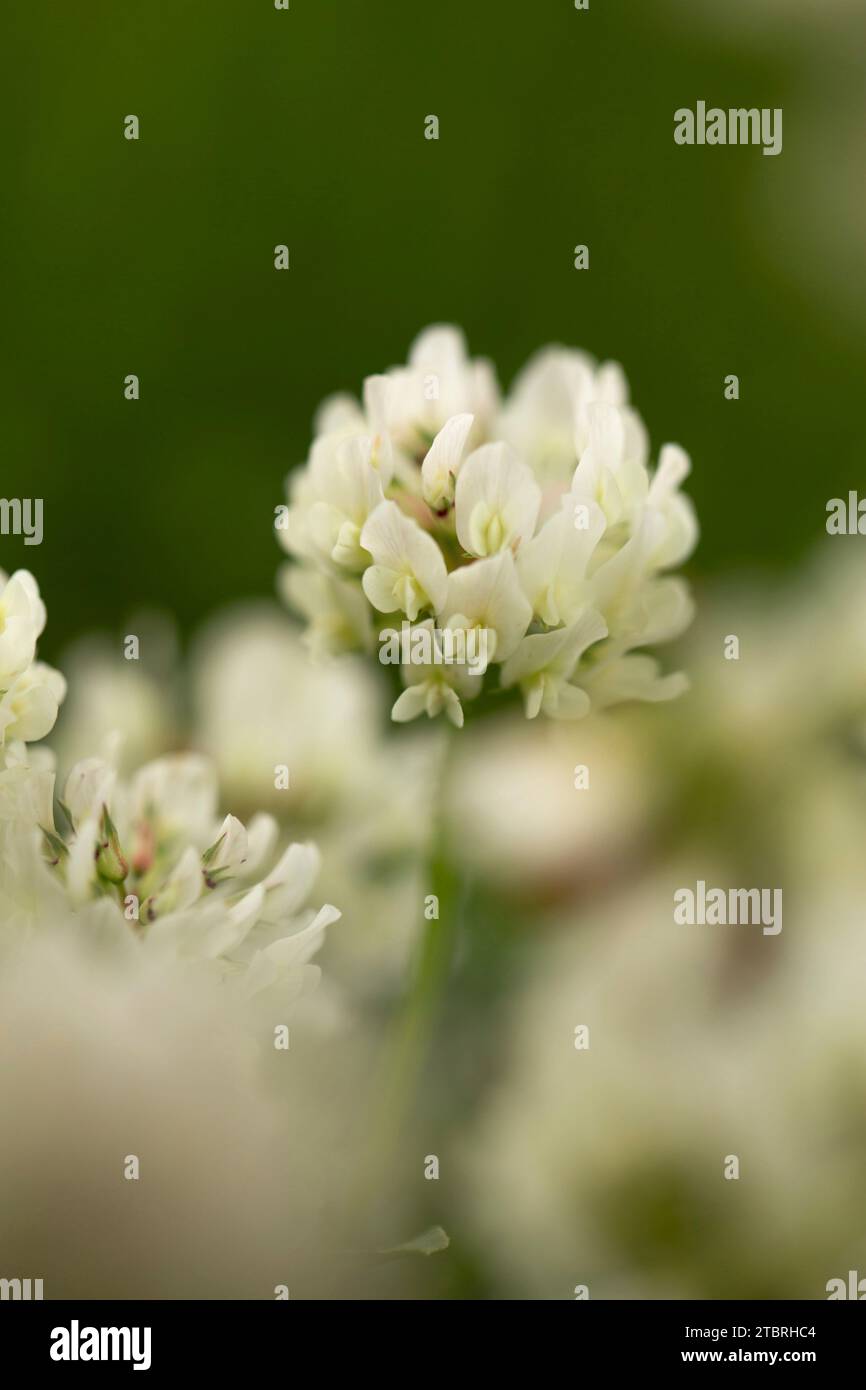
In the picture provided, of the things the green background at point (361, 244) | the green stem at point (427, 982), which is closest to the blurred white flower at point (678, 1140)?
the green stem at point (427, 982)

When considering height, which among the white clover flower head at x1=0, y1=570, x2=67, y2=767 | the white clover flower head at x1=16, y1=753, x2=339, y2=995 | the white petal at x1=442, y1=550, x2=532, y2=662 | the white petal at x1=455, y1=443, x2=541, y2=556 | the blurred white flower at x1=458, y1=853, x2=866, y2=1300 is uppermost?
the white petal at x1=455, y1=443, x2=541, y2=556

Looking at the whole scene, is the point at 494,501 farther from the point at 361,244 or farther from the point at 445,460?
the point at 361,244

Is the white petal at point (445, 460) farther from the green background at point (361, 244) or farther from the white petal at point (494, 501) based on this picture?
the green background at point (361, 244)

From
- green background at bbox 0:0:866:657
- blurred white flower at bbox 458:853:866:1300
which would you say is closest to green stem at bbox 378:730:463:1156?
blurred white flower at bbox 458:853:866:1300

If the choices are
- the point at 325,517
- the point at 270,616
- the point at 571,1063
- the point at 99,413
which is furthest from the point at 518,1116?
the point at 99,413

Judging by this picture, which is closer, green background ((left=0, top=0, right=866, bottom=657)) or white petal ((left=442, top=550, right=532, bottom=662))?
white petal ((left=442, top=550, right=532, bottom=662))

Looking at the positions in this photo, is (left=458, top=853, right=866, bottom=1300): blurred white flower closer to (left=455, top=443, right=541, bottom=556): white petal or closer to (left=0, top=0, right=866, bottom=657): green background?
(left=455, top=443, right=541, bottom=556): white petal

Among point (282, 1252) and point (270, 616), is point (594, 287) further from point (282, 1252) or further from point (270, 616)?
point (282, 1252)
